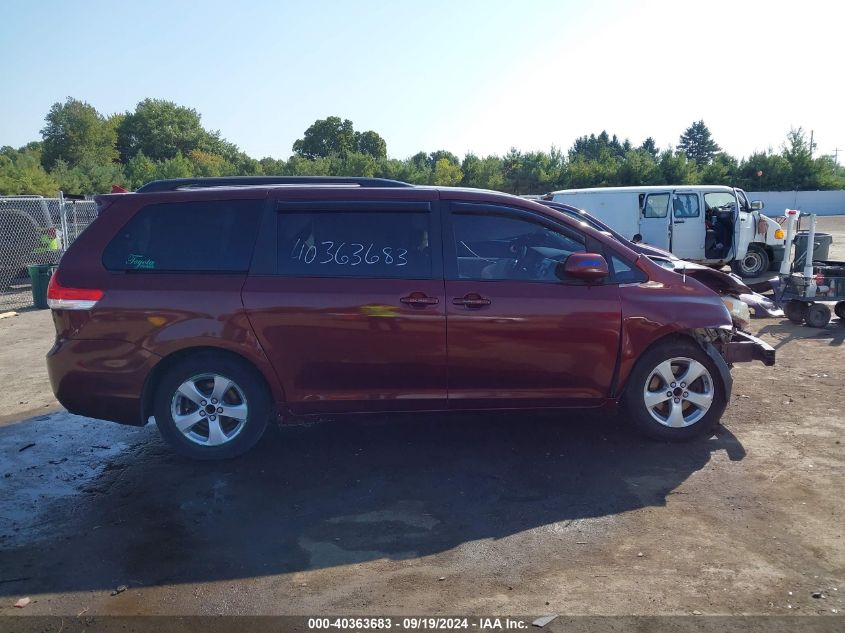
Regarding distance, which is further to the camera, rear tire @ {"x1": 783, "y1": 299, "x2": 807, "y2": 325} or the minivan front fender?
rear tire @ {"x1": 783, "y1": 299, "x2": 807, "y2": 325}

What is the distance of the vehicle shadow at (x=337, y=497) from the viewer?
379 cm

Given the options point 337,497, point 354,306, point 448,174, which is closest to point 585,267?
point 354,306

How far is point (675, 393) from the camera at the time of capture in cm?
528

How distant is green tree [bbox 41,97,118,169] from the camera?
6081 cm

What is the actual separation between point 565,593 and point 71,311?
383 cm

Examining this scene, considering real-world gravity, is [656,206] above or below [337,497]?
above

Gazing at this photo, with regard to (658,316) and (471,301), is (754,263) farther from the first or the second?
(471,301)

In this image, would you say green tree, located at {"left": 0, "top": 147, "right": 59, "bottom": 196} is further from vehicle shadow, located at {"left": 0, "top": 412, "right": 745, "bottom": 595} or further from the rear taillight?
the rear taillight

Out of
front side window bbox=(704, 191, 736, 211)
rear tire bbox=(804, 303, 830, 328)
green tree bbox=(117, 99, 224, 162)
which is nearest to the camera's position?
rear tire bbox=(804, 303, 830, 328)

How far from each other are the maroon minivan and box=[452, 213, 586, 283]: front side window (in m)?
0.01

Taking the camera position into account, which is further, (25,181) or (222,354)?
(25,181)

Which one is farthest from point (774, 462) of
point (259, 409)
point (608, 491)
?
point (259, 409)

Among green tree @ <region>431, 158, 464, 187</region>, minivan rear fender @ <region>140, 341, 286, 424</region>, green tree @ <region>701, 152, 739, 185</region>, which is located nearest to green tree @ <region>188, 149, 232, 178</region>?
green tree @ <region>431, 158, 464, 187</region>

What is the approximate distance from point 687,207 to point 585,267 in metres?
→ 12.3
